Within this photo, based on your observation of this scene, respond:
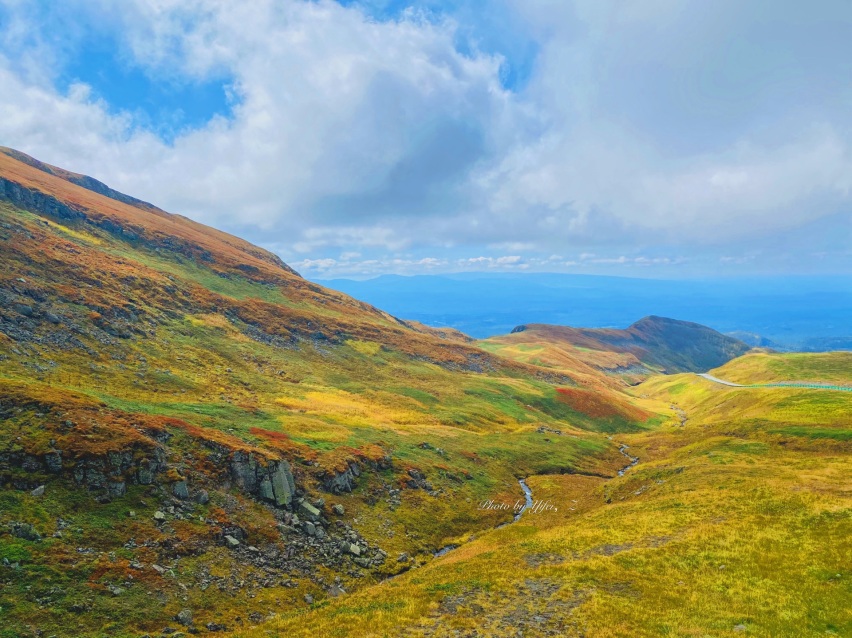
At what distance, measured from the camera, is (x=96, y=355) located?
63719mm

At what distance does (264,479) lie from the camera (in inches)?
1651

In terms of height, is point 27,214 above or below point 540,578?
above

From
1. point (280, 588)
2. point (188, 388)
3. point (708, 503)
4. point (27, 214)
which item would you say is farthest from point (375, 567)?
point (27, 214)

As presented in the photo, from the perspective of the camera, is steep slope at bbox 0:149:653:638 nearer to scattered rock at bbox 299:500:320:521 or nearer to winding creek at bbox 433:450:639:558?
scattered rock at bbox 299:500:320:521

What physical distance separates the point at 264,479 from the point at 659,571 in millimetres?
33503

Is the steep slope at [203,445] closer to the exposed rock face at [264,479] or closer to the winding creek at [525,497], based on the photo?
the exposed rock face at [264,479]

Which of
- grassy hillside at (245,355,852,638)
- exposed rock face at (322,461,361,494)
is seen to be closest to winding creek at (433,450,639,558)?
grassy hillside at (245,355,852,638)

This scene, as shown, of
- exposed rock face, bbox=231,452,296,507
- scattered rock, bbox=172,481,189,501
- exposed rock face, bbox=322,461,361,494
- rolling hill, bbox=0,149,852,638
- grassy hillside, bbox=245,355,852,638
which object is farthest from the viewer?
exposed rock face, bbox=322,461,361,494

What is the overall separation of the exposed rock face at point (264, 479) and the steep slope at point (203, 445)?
14cm

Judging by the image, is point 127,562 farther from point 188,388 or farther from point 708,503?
point 708,503

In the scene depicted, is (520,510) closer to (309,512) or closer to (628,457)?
(309,512)

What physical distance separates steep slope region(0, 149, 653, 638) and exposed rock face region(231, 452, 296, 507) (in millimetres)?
141

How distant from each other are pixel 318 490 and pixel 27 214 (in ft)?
392

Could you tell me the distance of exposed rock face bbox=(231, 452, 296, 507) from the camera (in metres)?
40.9
